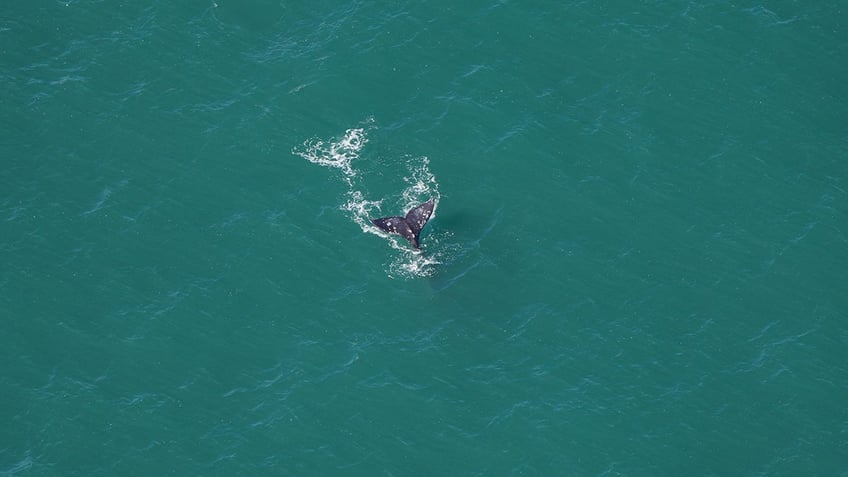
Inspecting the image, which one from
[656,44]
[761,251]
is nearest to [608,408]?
[761,251]

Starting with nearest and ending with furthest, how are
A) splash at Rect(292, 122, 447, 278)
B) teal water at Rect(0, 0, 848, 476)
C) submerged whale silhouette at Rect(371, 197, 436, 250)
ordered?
1. teal water at Rect(0, 0, 848, 476)
2. submerged whale silhouette at Rect(371, 197, 436, 250)
3. splash at Rect(292, 122, 447, 278)

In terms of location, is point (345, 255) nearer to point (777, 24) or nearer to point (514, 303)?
point (514, 303)

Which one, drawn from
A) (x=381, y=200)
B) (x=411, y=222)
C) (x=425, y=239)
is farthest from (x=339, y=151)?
(x=425, y=239)

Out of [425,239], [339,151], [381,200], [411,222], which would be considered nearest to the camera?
[411,222]

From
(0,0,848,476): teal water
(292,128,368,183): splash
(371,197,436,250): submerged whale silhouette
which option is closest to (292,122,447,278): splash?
(292,128,368,183): splash

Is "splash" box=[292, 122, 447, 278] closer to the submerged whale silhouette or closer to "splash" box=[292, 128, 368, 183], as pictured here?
"splash" box=[292, 128, 368, 183]

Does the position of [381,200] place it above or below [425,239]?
above

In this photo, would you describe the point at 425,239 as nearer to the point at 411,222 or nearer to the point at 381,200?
the point at 411,222
